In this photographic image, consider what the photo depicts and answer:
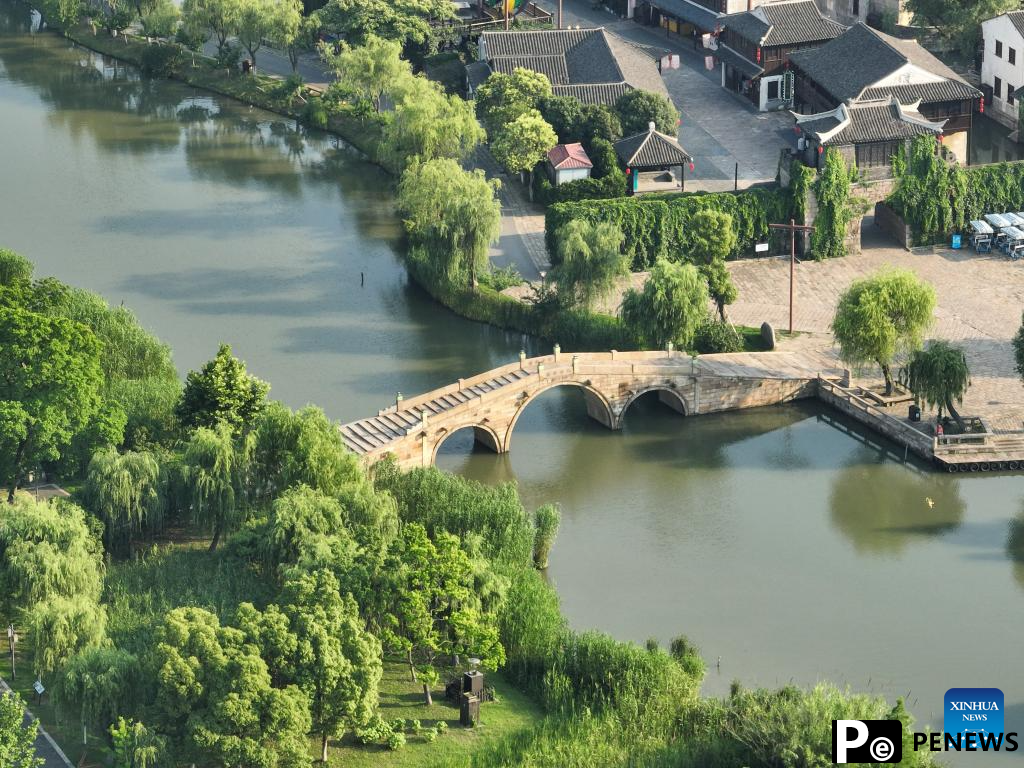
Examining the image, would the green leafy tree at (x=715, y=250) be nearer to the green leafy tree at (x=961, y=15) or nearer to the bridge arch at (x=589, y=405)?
the bridge arch at (x=589, y=405)

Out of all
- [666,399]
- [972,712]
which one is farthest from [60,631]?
[666,399]

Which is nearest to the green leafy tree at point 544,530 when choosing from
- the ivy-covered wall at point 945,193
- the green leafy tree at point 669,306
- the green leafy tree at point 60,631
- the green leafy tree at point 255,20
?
the green leafy tree at point 669,306

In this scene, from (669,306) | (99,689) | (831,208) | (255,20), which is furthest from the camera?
(255,20)

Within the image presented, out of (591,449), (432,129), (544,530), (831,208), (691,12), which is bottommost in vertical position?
(544,530)

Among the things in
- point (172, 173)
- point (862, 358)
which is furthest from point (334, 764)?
point (172, 173)

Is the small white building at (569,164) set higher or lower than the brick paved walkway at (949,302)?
higher

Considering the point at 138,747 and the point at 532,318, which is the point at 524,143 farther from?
the point at 138,747
